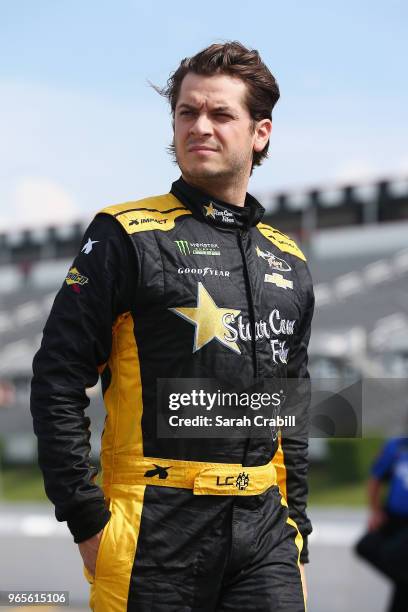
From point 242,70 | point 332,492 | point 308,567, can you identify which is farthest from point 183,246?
point 332,492

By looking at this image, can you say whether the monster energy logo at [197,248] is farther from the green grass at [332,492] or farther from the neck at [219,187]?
the green grass at [332,492]

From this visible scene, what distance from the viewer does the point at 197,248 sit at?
91.4 inches

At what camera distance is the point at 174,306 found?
2.23 m

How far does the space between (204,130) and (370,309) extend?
1684cm

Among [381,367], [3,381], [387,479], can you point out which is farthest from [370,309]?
[387,479]

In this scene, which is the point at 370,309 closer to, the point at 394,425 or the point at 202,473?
the point at 394,425

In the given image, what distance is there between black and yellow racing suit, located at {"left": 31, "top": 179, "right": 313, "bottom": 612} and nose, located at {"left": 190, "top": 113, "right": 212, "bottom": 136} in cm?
24

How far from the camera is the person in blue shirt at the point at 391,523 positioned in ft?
14.9

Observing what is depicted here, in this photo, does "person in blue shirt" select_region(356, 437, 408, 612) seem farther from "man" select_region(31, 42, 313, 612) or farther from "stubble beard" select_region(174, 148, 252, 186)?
"stubble beard" select_region(174, 148, 252, 186)

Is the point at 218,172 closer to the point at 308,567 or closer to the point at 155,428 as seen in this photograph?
the point at 155,428

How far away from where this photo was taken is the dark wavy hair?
2408 mm

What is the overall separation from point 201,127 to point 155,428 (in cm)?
79

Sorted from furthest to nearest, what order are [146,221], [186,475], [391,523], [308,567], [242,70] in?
[308,567], [391,523], [242,70], [146,221], [186,475]

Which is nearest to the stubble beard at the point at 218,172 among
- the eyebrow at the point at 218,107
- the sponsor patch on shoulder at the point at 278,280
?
the eyebrow at the point at 218,107
